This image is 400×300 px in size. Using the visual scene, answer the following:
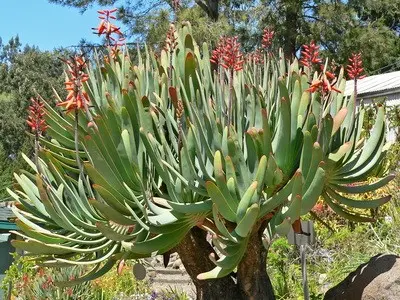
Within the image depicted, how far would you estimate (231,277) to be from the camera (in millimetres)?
4367

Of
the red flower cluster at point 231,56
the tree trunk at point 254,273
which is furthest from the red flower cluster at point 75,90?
the tree trunk at point 254,273

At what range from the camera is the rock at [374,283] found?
4.41 meters

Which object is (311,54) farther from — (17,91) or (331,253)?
(17,91)

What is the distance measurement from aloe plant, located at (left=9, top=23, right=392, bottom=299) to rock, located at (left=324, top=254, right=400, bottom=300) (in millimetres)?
459

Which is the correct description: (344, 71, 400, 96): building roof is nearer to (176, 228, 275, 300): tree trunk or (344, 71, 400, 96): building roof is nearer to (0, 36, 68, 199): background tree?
(176, 228, 275, 300): tree trunk

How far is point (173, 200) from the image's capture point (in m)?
3.63

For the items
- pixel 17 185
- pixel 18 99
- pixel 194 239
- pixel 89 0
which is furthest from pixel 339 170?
pixel 18 99

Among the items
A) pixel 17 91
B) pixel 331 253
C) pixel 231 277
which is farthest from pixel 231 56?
pixel 17 91

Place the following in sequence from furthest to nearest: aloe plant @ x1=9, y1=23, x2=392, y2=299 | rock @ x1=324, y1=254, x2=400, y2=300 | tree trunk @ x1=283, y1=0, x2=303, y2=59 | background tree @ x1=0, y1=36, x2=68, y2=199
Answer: background tree @ x1=0, y1=36, x2=68, y2=199 < tree trunk @ x1=283, y1=0, x2=303, y2=59 < rock @ x1=324, y1=254, x2=400, y2=300 < aloe plant @ x1=9, y1=23, x2=392, y2=299

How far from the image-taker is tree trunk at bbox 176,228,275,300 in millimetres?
4109

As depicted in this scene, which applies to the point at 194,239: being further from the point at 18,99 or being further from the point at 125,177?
the point at 18,99

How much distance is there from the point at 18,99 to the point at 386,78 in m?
28.3

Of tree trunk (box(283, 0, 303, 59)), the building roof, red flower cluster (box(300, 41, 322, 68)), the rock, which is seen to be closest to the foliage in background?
the rock

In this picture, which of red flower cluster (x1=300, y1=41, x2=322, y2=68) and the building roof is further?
the building roof
